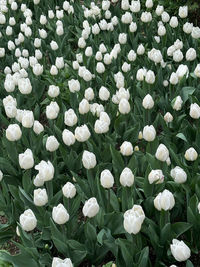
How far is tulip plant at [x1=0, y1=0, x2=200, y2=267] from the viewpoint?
257 centimetres

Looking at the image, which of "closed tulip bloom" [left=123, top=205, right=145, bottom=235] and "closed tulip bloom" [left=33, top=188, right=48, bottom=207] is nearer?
"closed tulip bloom" [left=123, top=205, right=145, bottom=235]

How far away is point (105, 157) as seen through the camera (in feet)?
11.0

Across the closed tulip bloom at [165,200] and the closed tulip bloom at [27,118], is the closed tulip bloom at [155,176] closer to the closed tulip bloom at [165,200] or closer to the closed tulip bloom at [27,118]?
the closed tulip bloom at [165,200]

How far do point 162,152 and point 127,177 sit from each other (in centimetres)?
30

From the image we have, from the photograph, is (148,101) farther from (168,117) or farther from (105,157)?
(105,157)

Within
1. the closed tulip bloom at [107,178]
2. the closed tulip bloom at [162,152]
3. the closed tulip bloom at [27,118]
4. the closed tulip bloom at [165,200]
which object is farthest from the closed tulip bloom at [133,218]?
the closed tulip bloom at [27,118]

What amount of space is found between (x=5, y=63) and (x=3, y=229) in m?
2.58

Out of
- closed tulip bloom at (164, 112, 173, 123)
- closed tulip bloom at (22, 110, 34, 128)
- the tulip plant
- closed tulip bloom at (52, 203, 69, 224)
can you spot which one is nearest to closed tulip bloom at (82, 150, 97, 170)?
the tulip plant

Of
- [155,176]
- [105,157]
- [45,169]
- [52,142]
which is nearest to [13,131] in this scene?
[52,142]

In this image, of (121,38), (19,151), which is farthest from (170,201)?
(121,38)

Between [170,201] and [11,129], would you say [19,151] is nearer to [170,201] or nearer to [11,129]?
[11,129]

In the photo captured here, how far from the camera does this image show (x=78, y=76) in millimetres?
4367

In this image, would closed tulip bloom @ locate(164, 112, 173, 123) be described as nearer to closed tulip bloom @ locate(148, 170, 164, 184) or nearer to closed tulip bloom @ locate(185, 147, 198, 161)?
closed tulip bloom @ locate(185, 147, 198, 161)

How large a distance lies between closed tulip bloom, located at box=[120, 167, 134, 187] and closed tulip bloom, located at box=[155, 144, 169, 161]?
0.26 metres
